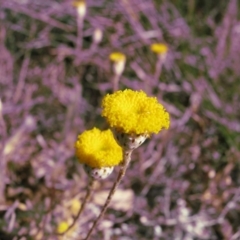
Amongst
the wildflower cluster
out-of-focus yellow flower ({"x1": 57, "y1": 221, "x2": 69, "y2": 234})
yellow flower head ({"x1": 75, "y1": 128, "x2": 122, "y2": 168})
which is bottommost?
out-of-focus yellow flower ({"x1": 57, "y1": 221, "x2": 69, "y2": 234})

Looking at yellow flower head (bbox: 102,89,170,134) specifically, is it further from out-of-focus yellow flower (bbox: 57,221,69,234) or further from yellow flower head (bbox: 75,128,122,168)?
out-of-focus yellow flower (bbox: 57,221,69,234)

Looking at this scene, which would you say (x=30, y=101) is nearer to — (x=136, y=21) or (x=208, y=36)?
(x=136, y=21)

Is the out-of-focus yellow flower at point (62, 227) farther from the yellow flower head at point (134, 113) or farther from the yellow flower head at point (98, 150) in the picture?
the yellow flower head at point (134, 113)

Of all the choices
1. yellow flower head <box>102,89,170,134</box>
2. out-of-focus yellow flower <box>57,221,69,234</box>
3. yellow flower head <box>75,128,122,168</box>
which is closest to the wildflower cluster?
yellow flower head <box>102,89,170,134</box>

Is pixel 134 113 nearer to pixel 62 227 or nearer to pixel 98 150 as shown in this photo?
pixel 98 150

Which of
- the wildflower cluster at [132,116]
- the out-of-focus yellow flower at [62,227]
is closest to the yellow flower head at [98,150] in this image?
the wildflower cluster at [132,116]
